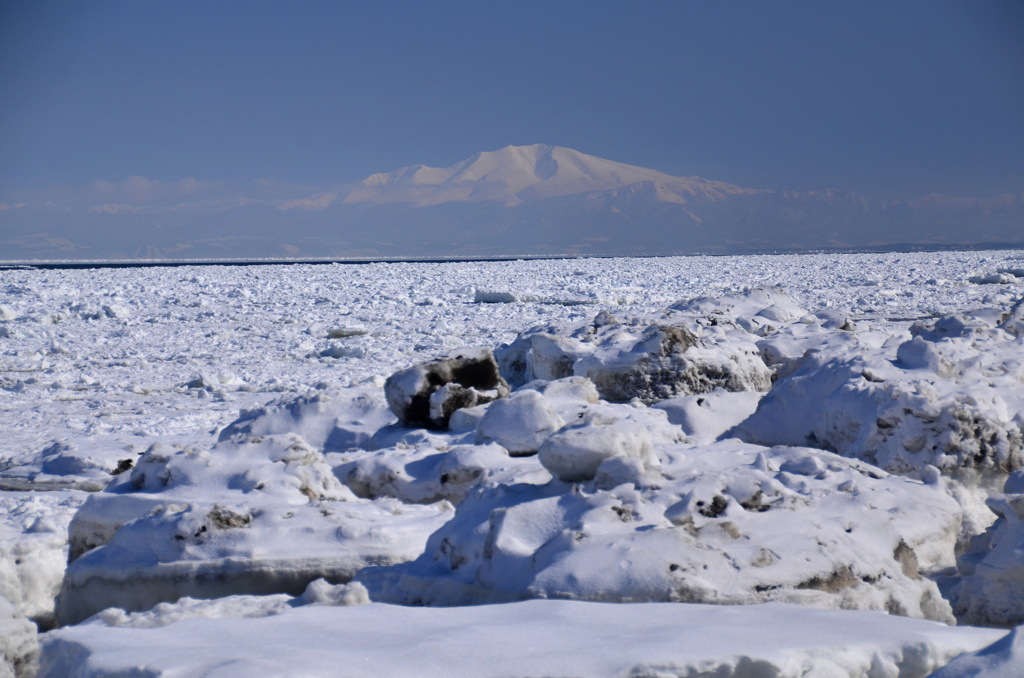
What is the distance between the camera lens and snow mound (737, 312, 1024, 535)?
145 inches

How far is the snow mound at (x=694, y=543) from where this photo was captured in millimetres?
2334

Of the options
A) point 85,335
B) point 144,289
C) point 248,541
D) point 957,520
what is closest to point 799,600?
point 957,520

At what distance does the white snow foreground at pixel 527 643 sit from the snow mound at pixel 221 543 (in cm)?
59

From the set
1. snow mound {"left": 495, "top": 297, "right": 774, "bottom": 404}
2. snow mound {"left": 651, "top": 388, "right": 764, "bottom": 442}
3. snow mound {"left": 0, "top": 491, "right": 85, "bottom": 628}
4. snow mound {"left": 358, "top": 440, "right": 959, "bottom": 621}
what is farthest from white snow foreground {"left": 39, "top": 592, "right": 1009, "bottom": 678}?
snow mound {"left": 495, "top": 297, "right": 774, "bottom": 404}

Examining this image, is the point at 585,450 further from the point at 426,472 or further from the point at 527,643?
the point at 426,472

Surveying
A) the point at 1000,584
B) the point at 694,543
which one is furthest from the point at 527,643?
the point at 1000,584

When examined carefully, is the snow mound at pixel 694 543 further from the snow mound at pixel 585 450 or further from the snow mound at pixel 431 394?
the snow mound at pixel 431 394

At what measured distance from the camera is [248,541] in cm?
288

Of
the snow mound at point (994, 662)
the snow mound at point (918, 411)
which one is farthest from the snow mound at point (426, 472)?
the snow mound at point (994, 662)

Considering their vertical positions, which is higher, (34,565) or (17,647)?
(17,647)

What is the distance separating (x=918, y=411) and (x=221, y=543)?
2.96 metres

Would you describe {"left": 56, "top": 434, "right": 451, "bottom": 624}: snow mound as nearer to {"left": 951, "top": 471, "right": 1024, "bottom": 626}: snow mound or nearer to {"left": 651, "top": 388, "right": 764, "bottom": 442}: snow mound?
{"left": 951, "top": 471, "right": 1024, "bottom": 626}: snow mound

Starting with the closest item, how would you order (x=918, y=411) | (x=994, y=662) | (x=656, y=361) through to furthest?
(x=994, y=662) < (x=918, y=411) < (x=656, y=361)

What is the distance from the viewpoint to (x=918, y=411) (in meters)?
3.87
